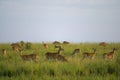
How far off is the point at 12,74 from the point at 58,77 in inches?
95.5

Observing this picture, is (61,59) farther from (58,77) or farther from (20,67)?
(58,77)

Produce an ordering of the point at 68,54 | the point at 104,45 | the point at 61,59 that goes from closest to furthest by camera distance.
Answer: the point at 61,59 → the point at 68,54 → the point at 104,45

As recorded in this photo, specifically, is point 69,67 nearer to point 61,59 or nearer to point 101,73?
point 101,73

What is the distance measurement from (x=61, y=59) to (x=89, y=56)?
7.32ft

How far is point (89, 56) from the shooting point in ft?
61.7

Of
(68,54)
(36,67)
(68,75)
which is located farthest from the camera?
(68,54)

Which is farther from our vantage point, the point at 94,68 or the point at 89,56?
the point at 89,56

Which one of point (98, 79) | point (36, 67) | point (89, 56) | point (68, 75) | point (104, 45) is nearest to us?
point (98, 79)

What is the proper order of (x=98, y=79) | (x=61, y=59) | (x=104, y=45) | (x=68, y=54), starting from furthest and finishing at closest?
1. (x=104, y=45)
2. (x=68, y=54)
3. (x=61, y=59)
4. (x=98, y=79)

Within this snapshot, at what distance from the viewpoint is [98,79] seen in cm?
1235

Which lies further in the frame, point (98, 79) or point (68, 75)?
point (68, 75)

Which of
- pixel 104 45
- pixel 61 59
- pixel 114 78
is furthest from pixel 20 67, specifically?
pixel 104 45

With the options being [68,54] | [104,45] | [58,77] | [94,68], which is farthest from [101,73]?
[104,45]

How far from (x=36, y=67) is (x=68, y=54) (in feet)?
24.2
